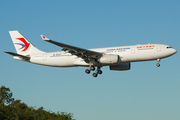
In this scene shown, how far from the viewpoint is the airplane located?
43344 mm

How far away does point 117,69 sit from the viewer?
49.6m

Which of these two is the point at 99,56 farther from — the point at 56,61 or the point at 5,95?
the point at 5,95

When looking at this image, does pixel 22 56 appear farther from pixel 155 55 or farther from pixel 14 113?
pixel 155 55

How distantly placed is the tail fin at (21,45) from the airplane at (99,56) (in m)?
2.25

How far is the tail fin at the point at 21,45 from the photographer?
171 ft

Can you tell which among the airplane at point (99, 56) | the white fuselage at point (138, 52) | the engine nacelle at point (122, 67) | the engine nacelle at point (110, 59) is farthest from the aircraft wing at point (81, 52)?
the engine nacelle at point (122, 67)

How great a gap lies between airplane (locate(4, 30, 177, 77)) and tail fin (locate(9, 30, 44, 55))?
225 centimetres

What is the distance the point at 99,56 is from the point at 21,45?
640 inches

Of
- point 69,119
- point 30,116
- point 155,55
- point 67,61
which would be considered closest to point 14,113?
point 30,116

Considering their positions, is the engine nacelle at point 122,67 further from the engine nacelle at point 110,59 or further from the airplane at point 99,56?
the engine nacelle at point 110,59

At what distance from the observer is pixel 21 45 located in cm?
5309

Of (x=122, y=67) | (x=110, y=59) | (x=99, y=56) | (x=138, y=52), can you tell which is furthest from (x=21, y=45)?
(x=138, y=52)

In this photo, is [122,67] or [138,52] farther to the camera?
[122,67]

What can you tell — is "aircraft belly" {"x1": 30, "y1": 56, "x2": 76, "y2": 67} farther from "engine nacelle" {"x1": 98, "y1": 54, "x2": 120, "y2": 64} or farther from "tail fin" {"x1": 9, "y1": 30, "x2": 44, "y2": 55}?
"engine nacelle" {"x1": 98, "y1": 54, "x2": 120, "y2": 64}
